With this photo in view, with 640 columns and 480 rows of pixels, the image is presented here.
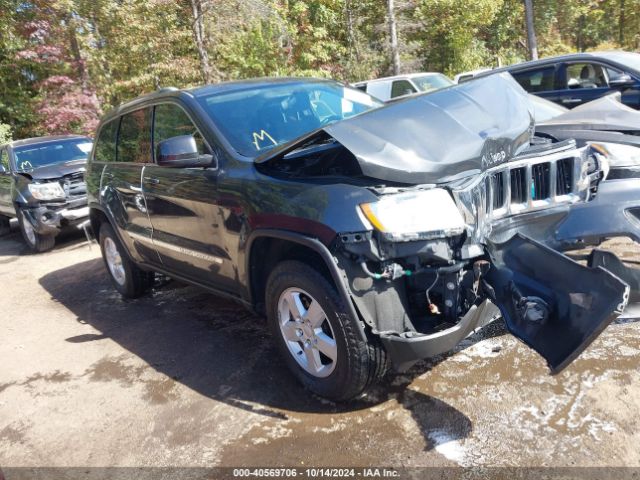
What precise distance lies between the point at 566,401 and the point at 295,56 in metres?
19.2

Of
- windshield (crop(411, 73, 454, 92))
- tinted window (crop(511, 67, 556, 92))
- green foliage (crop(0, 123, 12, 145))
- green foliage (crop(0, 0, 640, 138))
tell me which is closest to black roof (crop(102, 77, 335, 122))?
tinted window (crop(511, 67, 556, 92))

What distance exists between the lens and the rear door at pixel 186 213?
3.67m

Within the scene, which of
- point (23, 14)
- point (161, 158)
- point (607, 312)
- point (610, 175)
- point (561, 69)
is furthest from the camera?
point (23, 14)

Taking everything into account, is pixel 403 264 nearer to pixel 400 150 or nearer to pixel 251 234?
pixel 400 150

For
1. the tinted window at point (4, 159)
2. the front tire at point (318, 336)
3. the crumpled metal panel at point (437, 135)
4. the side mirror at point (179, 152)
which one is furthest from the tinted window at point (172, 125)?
the tinted window at point (4, 159)

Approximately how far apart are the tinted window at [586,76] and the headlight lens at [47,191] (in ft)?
25.6

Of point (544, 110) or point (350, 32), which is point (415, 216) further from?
point (350, 32)

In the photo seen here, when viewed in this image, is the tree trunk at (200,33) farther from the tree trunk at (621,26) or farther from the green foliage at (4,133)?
the tree trunk at (621,26)

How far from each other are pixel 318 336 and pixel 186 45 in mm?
15421

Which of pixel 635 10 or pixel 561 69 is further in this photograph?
pixel 635 10

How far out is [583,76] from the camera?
808 centimetres

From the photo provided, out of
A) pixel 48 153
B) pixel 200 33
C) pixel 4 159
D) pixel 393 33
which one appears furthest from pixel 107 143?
pixel 393 33

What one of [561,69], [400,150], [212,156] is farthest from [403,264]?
[561,69]

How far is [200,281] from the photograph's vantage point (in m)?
4.14
